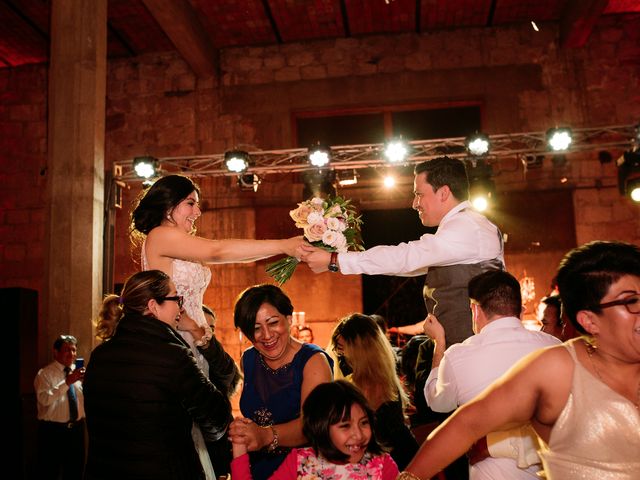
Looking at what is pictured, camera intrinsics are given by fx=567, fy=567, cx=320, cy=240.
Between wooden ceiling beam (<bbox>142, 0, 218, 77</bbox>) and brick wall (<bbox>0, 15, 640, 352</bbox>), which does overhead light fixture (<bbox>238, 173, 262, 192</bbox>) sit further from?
wooden ceiling beam (<bbox>142, 0, 218, 77</bbox>)

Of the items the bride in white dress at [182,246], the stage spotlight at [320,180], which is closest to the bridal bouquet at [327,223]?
the bride in white dress at [182,246]

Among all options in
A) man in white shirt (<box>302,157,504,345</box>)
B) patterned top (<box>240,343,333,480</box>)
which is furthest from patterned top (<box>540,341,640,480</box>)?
man in white shirt (<box>302,157,504,345</box>)

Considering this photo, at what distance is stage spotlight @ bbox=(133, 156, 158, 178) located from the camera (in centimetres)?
745

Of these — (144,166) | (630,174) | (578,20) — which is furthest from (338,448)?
(578,20)

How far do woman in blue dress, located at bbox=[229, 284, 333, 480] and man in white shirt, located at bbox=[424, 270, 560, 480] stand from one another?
516 mm

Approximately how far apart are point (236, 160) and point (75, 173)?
6.58 ft

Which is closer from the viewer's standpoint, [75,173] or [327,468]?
[327,468]

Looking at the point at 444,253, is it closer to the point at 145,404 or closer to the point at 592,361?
the point at 592,361

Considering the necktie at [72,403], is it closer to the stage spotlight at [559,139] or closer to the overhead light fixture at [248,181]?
the overhead light fixture at [248,181]

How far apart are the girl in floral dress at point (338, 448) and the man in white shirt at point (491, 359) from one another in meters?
0.39

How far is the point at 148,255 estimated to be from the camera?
288 cm

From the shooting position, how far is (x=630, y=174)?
24.5 ft

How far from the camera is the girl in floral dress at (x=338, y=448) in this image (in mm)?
2166

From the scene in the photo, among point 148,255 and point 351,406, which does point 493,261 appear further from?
point 148,255
